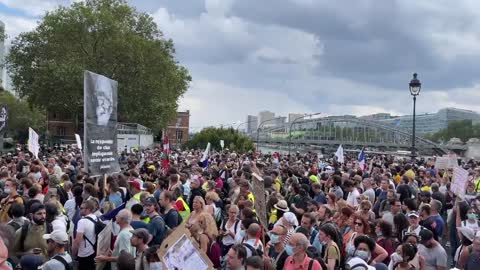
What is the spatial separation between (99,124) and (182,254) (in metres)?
4.43

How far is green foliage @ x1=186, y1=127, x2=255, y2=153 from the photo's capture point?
71.6 meters

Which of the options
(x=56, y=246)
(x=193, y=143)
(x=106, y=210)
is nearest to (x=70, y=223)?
(x=106, y=210)

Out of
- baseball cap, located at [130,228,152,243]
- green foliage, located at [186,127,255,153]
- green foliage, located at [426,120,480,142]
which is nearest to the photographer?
baseball cap, located at [130,228,152,243]

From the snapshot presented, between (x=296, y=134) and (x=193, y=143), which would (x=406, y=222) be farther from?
(x=296, y=134)

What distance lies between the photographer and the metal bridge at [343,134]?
15838 cm

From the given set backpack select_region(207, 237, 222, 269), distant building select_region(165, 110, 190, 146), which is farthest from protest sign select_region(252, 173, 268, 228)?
distant building select_region(165, 110, 190, 146)

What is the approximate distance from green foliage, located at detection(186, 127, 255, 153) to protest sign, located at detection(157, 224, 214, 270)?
6347cm

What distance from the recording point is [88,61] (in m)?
55.1

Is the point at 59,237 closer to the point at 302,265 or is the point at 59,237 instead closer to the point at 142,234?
the point at 142,234

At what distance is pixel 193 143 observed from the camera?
75.9 m

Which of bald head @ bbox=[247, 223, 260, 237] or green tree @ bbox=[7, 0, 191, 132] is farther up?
green tree @ bbox=[7, 0, 191, 132]

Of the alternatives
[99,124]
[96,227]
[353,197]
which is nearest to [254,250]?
[96,227]

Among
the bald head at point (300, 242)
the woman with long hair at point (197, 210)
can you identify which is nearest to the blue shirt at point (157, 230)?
the woman with long hair at point (197, 210)

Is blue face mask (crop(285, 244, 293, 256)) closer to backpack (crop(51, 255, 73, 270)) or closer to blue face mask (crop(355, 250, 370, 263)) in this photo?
blue face mask (crop(355, 250, 370, 263))
